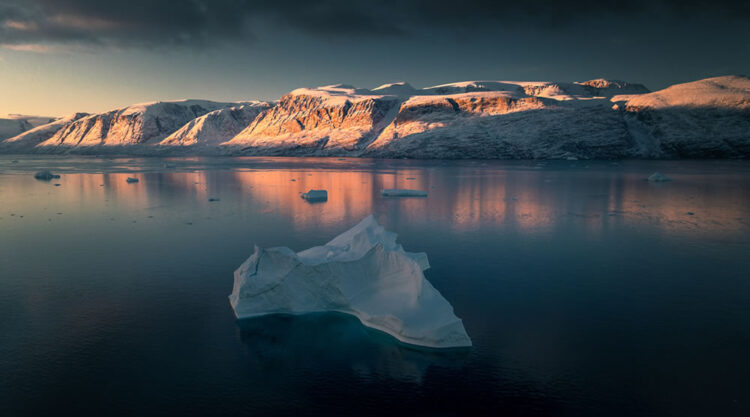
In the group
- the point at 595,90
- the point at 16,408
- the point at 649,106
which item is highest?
the point at 595,90

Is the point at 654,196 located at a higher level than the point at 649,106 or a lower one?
lower

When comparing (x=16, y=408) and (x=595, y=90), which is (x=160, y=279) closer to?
(x=16, y=408)

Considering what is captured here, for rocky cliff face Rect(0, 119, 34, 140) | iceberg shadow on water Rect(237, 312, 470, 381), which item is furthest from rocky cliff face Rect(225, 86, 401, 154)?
rocky cliff face Rect(0, 119, 34, 140)

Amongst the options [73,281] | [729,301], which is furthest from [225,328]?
[729,301]

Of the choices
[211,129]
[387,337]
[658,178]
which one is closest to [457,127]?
[658,178]

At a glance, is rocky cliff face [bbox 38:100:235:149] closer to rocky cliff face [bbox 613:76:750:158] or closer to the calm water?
rocky cliff face [bbox 613:76:750:158]

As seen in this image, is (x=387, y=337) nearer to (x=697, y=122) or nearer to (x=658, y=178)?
(x=658, y=178)
